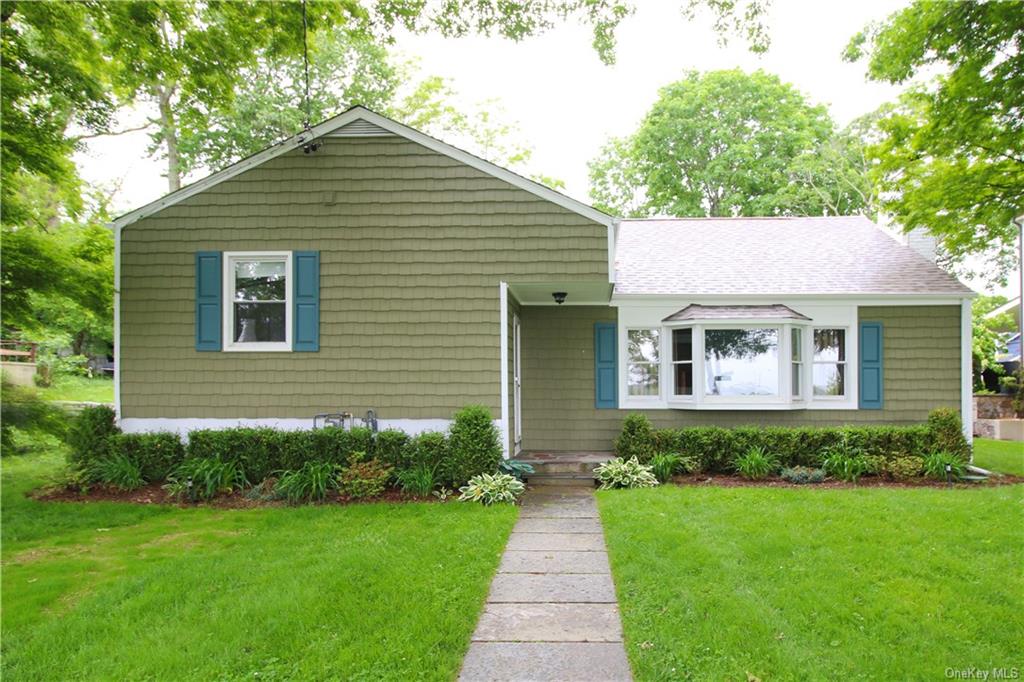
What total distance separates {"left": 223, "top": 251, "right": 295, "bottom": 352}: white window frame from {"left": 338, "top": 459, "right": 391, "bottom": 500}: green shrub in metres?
2.00

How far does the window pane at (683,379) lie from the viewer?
984 centimetres

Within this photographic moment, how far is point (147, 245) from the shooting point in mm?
8188

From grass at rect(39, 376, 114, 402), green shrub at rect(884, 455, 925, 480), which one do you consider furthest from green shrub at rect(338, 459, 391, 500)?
grass at rect(39, 376, 114, 402)

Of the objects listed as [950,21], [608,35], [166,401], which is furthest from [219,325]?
[950,21]

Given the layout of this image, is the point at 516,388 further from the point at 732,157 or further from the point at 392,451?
the point at 732,157

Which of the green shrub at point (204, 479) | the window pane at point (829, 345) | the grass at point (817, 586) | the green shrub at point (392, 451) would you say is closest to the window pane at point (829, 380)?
the window pane at point (829, 345)

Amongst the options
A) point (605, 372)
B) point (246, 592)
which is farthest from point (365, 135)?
point (246, 592)

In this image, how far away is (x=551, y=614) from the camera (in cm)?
394

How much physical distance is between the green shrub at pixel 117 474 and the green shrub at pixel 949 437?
35.8 ft

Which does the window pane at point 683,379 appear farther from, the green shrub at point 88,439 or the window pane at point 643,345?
the green shrub at point 88,439

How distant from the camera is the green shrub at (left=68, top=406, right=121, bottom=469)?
25.2 feet

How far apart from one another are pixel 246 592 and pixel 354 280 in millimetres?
4706

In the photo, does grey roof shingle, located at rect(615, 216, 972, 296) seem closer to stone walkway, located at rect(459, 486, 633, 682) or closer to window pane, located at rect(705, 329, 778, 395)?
window pane, located at rect(705, 329, 778, 395)

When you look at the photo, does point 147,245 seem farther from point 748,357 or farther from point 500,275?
point 748,357
